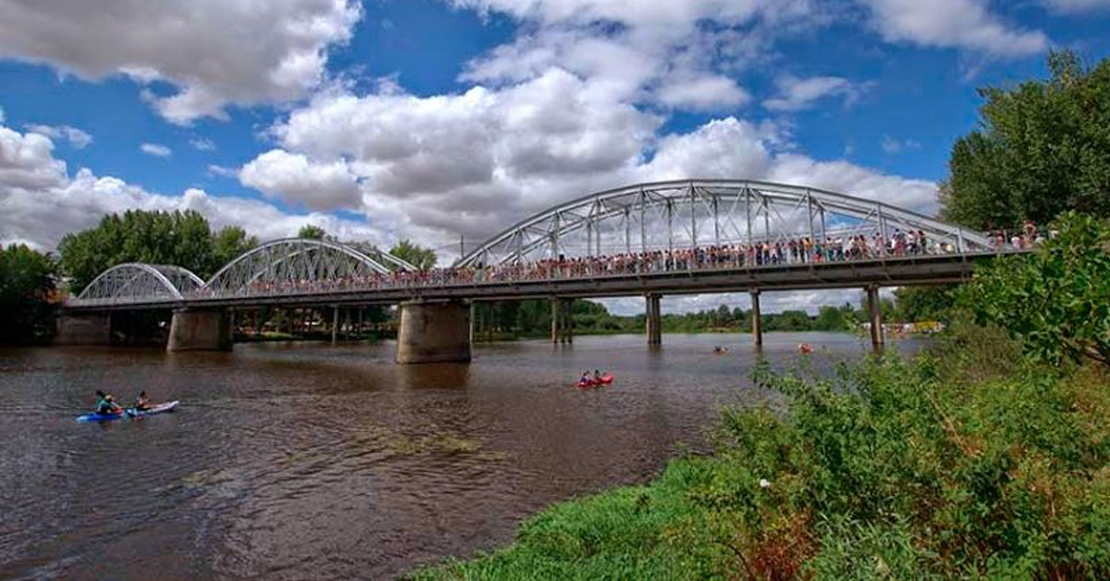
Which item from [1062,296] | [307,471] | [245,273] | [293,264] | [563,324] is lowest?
[307,471]

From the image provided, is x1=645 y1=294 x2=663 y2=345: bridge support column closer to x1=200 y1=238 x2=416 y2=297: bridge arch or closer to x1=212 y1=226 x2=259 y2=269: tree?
x1=200 y1=238 x2=416 y2=297: bridge arch

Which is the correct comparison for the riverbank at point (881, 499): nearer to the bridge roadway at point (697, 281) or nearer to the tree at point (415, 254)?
the bridge roadway at point (697, 281)

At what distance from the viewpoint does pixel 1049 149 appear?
29.6 metres

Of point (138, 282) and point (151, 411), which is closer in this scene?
point (151, 411)

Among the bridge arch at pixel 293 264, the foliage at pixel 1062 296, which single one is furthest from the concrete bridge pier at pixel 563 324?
the foliage at pixel 1062 296

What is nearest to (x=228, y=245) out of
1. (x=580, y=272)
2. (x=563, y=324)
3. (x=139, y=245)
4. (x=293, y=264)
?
(x=139, y=245)

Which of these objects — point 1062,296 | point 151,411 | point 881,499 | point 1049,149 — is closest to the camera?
point 881,499

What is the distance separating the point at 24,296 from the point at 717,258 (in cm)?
10074

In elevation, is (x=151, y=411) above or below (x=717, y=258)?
below

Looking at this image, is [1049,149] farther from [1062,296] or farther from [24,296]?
[24,296]

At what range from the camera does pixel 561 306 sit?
444 ft

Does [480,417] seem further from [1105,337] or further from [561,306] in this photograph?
[561,306]

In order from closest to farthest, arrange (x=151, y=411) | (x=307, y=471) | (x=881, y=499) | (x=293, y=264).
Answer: (x=881, y=499)
(x=307, y=471)
(x=151, y=411)
(x=293, y=264)

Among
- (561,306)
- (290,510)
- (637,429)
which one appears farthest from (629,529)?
(561,306)
